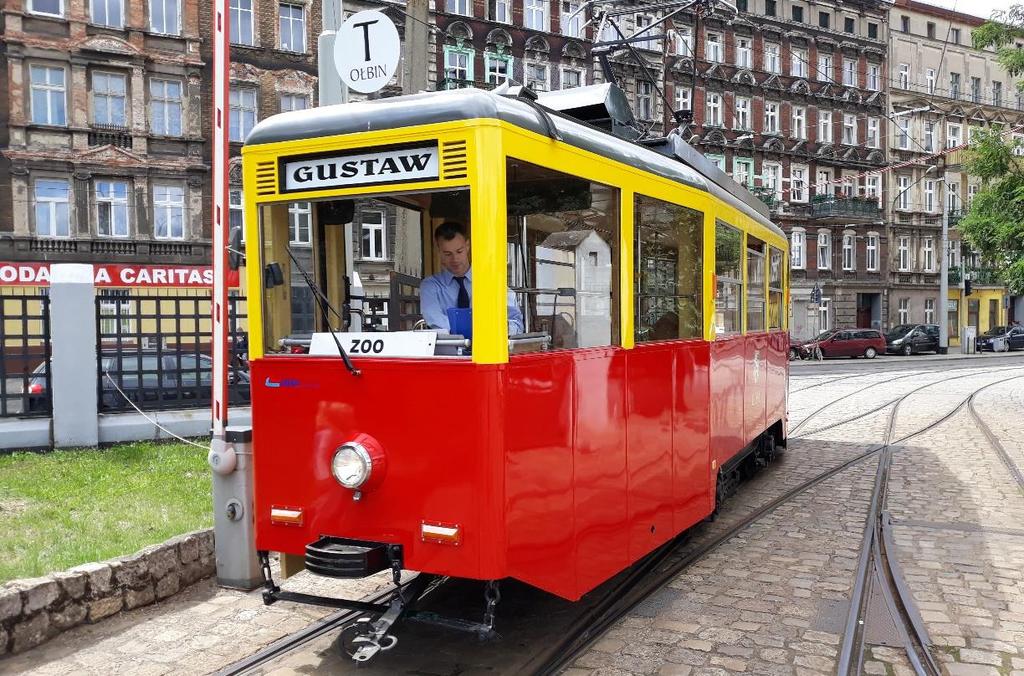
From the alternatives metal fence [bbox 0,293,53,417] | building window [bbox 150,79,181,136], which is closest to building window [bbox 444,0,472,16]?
building window [bbox 150,79,181,136]

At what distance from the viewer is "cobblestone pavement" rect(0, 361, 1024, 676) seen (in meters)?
4.58

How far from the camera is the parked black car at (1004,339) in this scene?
43606 millimetres

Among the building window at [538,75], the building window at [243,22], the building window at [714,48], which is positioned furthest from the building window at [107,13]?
the building window at [714,48]

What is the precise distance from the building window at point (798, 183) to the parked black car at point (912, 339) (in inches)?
326

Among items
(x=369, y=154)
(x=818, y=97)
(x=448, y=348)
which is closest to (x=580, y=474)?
(x=448, y=348)

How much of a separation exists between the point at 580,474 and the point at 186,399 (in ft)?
24.9

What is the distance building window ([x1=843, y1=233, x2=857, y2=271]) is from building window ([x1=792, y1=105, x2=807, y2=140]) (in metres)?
5.71

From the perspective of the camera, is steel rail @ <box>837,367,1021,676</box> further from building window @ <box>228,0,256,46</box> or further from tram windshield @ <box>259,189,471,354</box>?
building window @ <box>228,0,256,46</box>

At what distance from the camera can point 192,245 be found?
28094 mm

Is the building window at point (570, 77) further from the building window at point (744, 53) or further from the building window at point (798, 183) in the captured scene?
the building window at point (798, 183)

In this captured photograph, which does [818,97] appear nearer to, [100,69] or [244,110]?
[244,110]

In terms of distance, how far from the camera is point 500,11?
34.4m

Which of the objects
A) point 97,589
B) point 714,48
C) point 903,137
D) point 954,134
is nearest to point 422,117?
point 97,589

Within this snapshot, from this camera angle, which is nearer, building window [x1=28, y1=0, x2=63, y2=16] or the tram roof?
the tram roof
